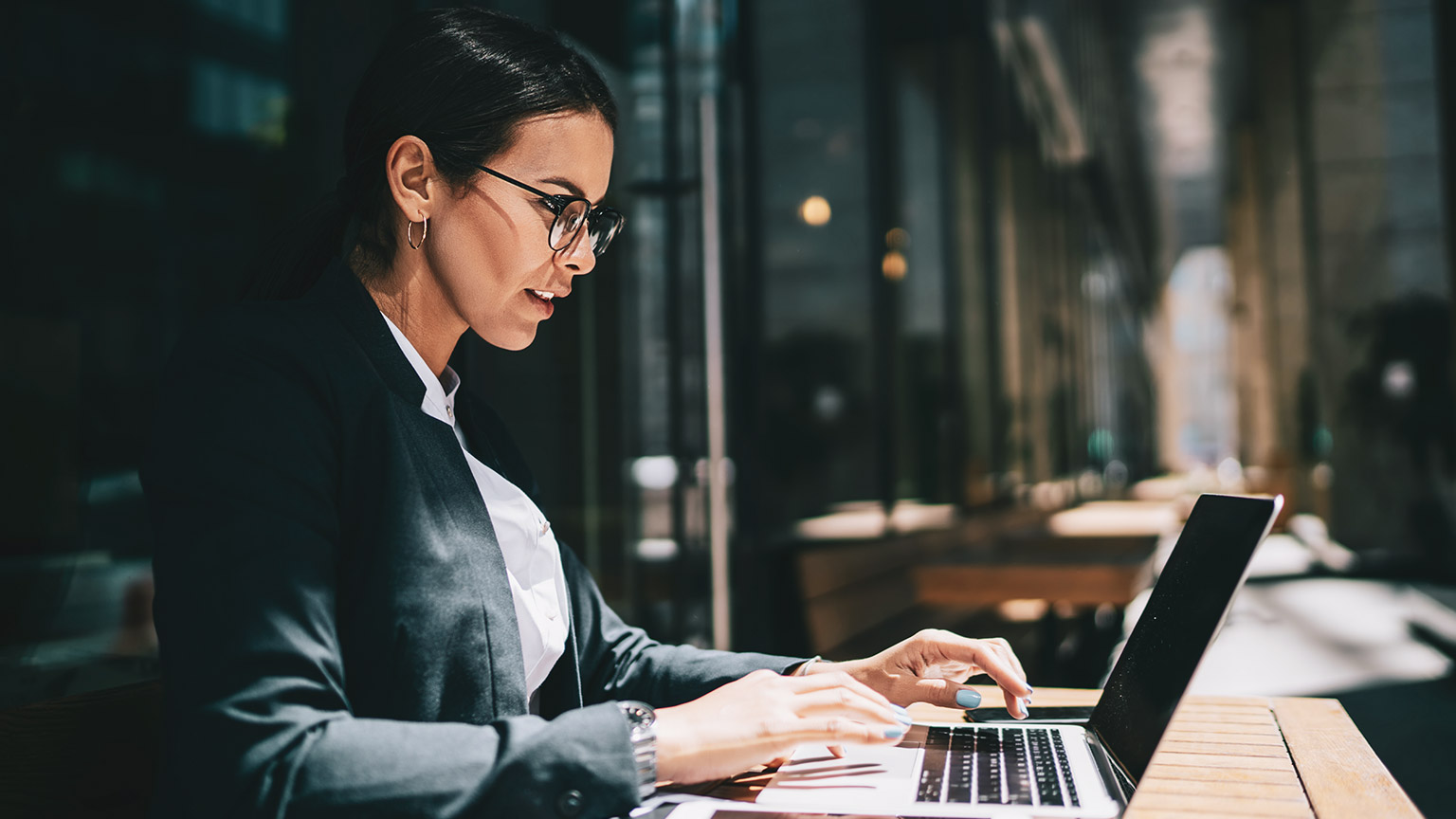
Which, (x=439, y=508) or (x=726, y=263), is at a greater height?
(x=726, y=263)

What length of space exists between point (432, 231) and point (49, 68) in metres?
0.61

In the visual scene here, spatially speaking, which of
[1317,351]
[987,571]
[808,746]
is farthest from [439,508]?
[1317,351]

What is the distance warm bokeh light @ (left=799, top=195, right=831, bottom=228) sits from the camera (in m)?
4.04

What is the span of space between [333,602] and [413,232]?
46 centimetres

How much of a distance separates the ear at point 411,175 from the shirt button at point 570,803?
65 centimetres

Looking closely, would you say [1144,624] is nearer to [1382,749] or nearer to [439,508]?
[439,508]

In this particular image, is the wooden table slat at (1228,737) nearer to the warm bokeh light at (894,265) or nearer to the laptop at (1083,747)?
the laptop at (1083,747)

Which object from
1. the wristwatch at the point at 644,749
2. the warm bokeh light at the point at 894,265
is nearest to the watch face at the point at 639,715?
the wristwatch at the point at 644,749

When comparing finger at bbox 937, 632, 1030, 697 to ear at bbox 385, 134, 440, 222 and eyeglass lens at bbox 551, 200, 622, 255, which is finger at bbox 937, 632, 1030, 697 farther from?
ear at bbox 385, 134, 440, 222

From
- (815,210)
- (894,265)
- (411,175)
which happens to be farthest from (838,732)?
(894,265)

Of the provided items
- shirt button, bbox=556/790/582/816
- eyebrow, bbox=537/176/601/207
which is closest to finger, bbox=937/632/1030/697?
shirt button, bbox=556/790/582/816

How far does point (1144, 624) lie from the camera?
3.94 feet

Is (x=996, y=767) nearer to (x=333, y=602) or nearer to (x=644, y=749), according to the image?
(x=644, y=749)

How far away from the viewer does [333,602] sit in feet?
3.01
